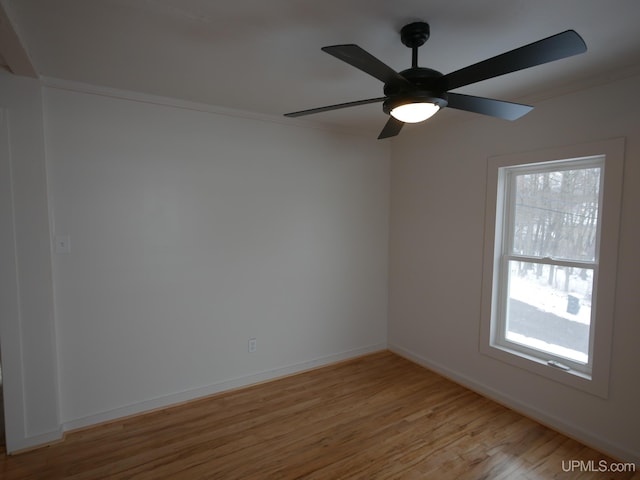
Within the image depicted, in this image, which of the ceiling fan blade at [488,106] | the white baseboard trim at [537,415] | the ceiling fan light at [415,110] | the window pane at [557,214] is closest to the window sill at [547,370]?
the white baseboard trim at [537,415]

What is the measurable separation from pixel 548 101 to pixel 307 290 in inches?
102

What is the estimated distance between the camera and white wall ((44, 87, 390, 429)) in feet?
7.91

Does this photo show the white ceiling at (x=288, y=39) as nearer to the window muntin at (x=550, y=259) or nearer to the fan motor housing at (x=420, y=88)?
the fan motor housing at (x=420, y=88)

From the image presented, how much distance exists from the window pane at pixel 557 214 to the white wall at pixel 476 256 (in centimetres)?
25

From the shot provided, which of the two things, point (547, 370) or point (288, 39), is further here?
point (547, 370)

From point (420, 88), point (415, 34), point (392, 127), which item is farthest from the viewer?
point (392, 127)

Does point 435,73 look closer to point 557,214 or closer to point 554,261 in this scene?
point 557,214

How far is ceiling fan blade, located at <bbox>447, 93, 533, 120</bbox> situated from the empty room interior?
0.02m

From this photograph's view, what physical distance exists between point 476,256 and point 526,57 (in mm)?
2032

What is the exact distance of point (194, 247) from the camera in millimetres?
2809

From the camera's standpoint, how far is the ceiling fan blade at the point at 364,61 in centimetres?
124

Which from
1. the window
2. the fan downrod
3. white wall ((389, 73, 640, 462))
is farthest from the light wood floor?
the fan downrod

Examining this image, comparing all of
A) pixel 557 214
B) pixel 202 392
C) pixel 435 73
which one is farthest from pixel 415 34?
pixel 202 392

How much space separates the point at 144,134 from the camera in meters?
2.58
